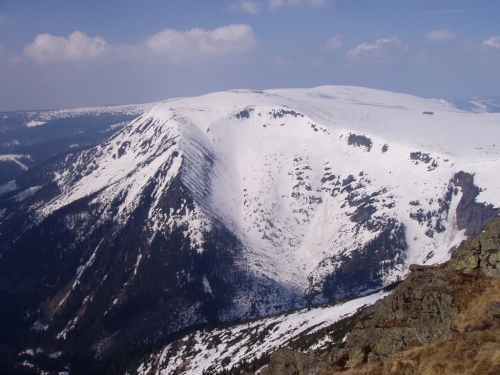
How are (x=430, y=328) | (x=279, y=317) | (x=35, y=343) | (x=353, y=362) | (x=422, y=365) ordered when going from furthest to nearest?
(x=35, y=343) < (x=279, y=317) < (x=353, y=362) < (x=430, y=328) < (x=422, y=365)

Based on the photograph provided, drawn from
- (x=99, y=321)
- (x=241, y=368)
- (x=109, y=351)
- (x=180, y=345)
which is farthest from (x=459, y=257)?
(x=99, y=321)

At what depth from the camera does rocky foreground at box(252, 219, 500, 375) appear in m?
34.5

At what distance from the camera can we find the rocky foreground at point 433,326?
34.5 m

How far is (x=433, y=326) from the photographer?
1672 inches

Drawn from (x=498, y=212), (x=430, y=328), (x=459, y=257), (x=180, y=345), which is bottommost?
(x=180, y=345)

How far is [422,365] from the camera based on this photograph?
34.8 m

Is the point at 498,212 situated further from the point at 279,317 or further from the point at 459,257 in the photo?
the point at 459,257

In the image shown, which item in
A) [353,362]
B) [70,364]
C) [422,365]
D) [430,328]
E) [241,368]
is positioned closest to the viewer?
[422,365]

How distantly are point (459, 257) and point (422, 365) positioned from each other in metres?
19.7

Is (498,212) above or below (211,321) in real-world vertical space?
above

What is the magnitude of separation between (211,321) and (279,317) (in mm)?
47536

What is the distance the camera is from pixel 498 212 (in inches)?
7200

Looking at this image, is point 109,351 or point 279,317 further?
point 109,351

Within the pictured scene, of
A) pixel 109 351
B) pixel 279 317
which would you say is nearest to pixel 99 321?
pixel 109 351
